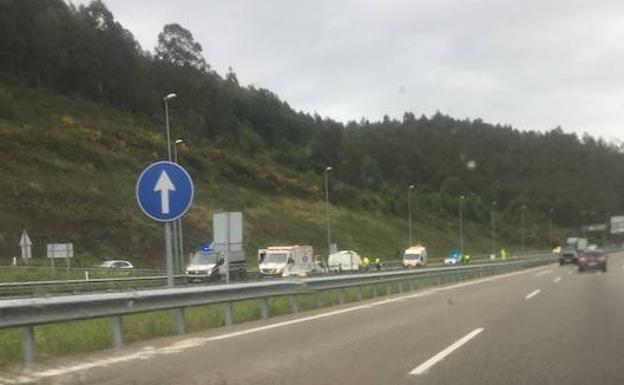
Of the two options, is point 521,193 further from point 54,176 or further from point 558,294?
point 558,294

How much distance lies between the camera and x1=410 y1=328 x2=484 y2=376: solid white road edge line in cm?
1011

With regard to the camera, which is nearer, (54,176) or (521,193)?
(54,176)

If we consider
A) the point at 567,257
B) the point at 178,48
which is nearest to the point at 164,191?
the point at 567,257

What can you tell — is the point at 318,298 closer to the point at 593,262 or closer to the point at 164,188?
the point at 164,188

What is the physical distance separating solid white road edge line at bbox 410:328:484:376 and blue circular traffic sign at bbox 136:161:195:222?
4662mm

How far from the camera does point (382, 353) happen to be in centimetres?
1171

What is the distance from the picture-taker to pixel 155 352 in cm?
1178

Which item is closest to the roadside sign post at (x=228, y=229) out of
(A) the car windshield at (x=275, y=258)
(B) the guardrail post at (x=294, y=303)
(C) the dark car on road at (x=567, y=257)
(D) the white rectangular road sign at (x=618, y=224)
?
(B) the guardrail post at (x=294, y=303)

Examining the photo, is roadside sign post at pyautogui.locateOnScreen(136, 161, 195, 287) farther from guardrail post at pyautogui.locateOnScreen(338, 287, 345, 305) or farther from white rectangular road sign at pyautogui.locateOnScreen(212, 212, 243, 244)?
guardrail post at pyautogui.locateOnScreen(338, 287, 345, 305)

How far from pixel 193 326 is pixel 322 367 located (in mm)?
5933

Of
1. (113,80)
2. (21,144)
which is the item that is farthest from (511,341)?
(113,80)

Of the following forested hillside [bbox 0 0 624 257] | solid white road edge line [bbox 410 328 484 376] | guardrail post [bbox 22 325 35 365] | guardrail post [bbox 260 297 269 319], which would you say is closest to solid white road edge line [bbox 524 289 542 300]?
guardrail post [bbox 260 297 269 319]

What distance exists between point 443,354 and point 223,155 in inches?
3594

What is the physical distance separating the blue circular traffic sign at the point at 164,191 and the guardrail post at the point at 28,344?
3.37 metres
